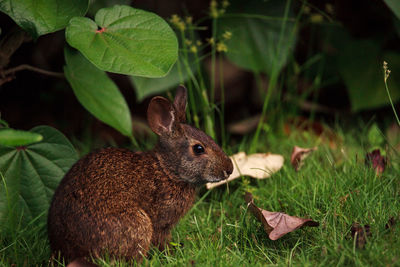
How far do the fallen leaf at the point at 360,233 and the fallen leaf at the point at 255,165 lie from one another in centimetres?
99

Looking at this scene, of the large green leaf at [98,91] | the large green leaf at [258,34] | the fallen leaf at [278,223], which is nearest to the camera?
the fallen leaf at [278,223]

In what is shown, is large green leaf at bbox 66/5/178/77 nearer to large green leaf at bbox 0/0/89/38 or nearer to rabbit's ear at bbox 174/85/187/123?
large green leaf at bbox 0/0/89/38

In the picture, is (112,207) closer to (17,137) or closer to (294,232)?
(17,137)

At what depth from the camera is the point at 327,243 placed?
276 centimetres

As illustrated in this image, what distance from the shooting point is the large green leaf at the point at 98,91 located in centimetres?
371

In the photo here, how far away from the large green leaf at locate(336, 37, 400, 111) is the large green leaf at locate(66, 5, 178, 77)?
2374 mm

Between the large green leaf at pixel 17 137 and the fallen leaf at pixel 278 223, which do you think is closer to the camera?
the large green leaf at pixel 17 137

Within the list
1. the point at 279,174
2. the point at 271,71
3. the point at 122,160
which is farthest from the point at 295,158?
the point at 122,160

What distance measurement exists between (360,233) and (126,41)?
5.68 ft

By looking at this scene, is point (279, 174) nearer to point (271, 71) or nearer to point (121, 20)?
point (271, 71)

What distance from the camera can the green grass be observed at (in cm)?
269

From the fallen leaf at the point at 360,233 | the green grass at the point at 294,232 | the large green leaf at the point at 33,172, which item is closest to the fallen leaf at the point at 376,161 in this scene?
the green grass at the point at 294,232

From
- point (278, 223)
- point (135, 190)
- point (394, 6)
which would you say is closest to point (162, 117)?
point (135, 190)

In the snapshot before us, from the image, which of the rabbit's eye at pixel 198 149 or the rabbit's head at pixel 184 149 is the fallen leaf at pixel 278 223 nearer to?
the rabbit's head at pixel 184 149
